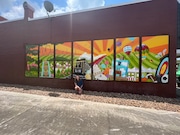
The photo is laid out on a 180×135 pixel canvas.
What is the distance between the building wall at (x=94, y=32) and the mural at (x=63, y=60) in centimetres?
29

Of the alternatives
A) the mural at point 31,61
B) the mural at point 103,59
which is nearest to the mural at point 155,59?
the mural at point 103,59

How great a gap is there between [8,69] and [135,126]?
373 inches

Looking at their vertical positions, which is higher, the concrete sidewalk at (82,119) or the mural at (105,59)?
the mural at (105,59)

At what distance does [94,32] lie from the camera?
7.56 meters

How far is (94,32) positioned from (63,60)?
7.94ft

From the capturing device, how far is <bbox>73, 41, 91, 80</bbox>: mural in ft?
25.1

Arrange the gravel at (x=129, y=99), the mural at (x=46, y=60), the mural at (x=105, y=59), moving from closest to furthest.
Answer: the gravel at (x=129, y=99)
the mural at (x=105, y=59)
the mural at (x=46, y=60)

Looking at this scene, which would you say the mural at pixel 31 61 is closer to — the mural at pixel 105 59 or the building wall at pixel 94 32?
the mural at pixel 105 59

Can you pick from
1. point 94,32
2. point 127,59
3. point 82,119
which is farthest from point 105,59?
point 82,119

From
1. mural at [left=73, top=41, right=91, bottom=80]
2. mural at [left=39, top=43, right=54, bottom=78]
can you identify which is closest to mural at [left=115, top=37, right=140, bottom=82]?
mural at [left=73, top=41, right=91, bottom=80]

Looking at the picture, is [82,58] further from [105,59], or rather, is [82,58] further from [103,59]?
[105,59]

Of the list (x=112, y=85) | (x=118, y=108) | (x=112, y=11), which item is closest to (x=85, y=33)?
(x=112, y=11)

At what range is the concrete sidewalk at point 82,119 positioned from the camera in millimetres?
3483

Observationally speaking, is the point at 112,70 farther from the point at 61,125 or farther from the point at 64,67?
the point at 61,125
